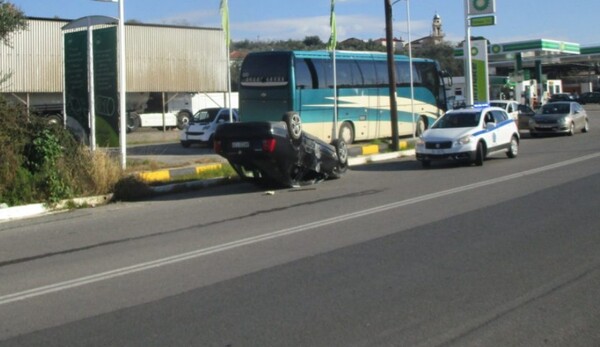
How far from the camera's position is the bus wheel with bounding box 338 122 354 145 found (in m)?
27.8

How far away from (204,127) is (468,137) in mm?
12024

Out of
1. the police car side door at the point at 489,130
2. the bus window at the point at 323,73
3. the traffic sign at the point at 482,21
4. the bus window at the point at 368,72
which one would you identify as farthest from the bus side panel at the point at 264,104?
the traffic sign at the point at 482,21

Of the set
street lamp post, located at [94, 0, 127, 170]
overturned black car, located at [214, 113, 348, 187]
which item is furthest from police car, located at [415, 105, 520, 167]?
street lamp post, located at [94, 0, 127, 170]

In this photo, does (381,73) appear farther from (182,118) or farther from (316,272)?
(316,272)

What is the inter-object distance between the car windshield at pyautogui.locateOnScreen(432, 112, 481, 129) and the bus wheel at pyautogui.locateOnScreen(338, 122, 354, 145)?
21.4 ft

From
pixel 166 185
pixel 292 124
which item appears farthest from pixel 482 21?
pixel 166 185

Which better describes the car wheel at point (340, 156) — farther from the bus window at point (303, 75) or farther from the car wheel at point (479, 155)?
the bus window at point (303, 75)

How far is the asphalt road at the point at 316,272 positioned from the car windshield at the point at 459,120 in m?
6.43

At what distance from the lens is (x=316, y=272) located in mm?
7992

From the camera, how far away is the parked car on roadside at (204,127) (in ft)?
93.6

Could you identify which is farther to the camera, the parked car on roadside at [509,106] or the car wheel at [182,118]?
the car wheel at [182,118]

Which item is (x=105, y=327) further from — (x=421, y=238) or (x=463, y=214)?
(x=463, y=214)

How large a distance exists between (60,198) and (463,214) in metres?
8.01

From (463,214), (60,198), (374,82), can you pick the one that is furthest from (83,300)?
(374,82)
